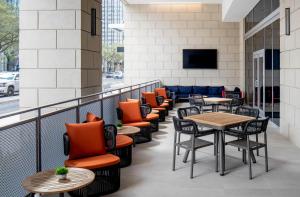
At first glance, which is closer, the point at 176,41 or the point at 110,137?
the point at 110,137

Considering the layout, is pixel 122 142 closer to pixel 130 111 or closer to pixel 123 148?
pixel 123 148

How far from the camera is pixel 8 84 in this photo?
13.8 meters

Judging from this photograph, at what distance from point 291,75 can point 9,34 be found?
26.3 ft

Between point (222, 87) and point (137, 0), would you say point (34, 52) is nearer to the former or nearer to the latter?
point (137, 0)

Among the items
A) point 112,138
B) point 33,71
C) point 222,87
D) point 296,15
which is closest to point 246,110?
point 296,15

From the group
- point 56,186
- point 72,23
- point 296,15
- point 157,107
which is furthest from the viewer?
point 157,107

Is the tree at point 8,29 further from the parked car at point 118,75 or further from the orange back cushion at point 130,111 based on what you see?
the parked car at point 118,75

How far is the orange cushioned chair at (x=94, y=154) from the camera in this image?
3965 mm

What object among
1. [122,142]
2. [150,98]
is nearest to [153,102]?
[150,98]

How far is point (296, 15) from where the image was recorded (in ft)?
22.1

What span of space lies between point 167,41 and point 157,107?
707cm

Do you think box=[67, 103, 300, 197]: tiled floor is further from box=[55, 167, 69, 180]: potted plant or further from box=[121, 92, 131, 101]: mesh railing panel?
box=[121, 92, 131, 101]: mesh railing panel

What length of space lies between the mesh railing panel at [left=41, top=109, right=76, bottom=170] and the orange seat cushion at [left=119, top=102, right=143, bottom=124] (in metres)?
2.38

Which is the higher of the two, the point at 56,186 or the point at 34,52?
the point at 34,52
